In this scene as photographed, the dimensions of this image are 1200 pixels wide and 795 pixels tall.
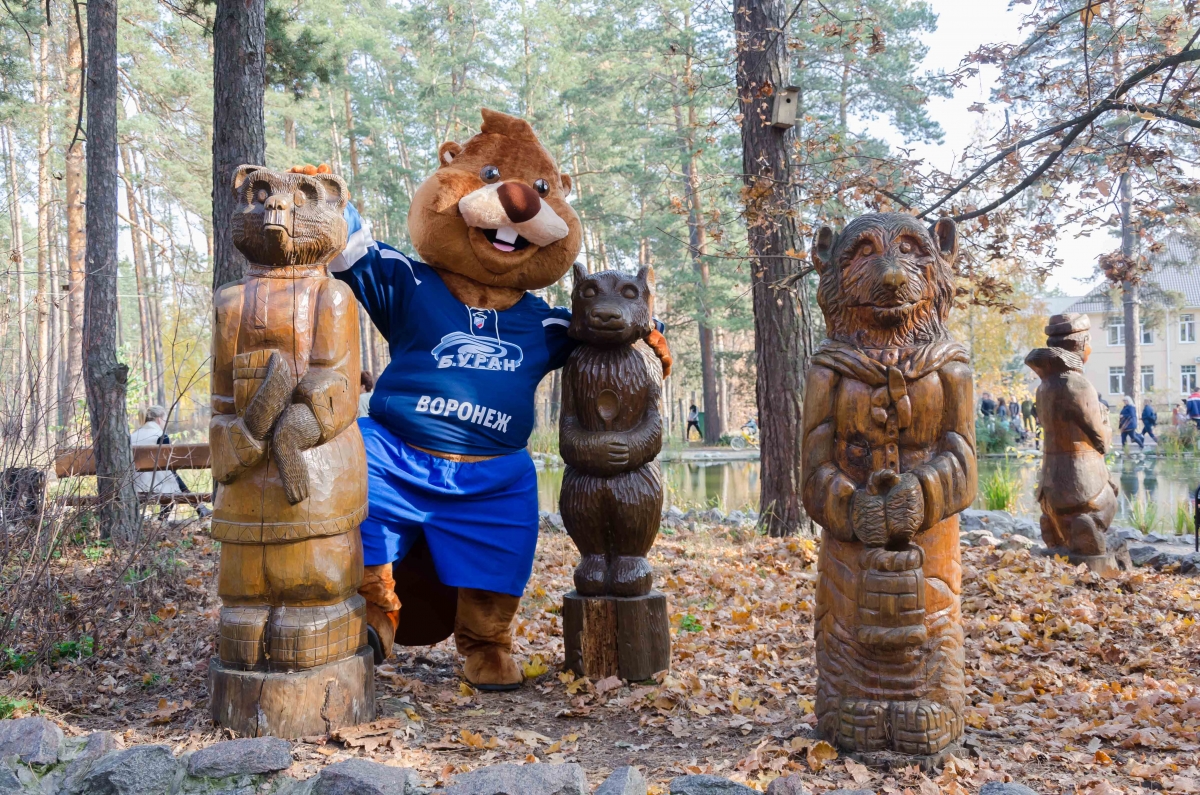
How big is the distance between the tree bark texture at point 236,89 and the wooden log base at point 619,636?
3.00 meters

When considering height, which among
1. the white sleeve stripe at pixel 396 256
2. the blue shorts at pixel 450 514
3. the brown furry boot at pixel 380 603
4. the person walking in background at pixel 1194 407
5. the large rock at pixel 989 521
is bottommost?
the large rock at pixel 989 521

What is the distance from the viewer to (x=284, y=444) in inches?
124

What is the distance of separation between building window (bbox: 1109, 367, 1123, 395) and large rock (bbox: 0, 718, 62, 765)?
1592 inches

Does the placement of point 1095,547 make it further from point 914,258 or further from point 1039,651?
point 914,258

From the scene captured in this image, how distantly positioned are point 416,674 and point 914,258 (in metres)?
2.97

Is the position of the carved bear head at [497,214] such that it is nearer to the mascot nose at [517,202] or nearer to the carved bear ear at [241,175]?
the mascot nose at [517,202]

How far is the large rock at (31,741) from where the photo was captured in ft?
9.29

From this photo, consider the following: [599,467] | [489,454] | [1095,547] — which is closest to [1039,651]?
[1095,547]

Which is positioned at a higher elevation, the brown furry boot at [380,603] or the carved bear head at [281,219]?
the carved bear head at [281,219]

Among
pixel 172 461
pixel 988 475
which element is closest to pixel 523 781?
pixel 172 461

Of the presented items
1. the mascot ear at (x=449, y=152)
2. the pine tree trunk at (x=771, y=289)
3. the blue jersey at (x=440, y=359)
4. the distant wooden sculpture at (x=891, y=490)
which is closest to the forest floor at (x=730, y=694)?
the distant wooden sculpture at (x=891, y=490)

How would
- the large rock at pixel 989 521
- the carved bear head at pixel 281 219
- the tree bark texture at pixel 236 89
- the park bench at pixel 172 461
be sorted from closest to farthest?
the carved bear head at pixel 281 219, the tree bark texture at pixel 236 89, the park bench at pixel 172 461, the large rock at pixel 989 521

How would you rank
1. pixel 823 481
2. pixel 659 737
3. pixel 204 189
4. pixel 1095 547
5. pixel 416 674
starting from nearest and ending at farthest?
pixel 823 481 → pixel 659 737 → pixel 416 674 → pixel 1095 547 → pixel 204 189

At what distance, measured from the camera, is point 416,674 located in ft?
14.4
